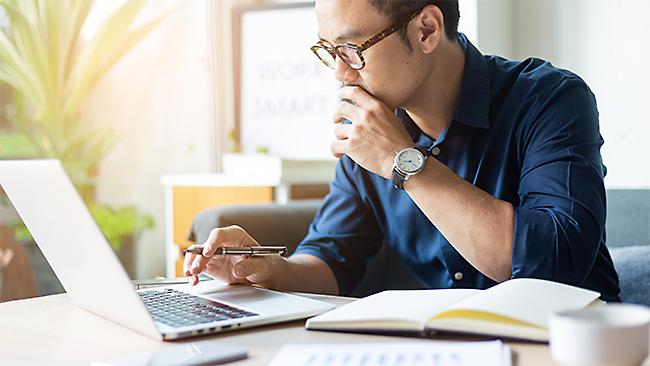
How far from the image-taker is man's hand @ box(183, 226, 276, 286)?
1.40 meters

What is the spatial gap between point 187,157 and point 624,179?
1776 millimetres

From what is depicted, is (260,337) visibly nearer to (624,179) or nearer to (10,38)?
(624,179)

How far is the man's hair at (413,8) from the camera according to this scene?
1.59 m

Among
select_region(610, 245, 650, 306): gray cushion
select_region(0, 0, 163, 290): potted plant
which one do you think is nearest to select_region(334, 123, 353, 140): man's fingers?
select_region(610, 245, 650, 306): gray cushion

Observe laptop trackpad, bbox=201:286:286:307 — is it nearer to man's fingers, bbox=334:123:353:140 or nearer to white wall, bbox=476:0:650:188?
man's fingers, bbox=334:123:353:140

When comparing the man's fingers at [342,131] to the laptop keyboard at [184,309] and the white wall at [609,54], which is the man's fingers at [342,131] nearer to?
the laptop keyboard at [184,309]

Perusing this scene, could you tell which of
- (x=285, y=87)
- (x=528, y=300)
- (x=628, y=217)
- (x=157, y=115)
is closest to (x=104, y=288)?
(x=528, y=300)

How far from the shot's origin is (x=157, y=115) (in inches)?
143

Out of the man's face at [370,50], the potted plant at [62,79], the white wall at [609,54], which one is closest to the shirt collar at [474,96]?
the man's face at [370,50]

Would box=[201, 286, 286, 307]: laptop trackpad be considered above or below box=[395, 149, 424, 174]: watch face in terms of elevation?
below

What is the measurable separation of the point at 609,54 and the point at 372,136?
140cm

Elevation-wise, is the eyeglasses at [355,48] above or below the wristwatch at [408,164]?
above

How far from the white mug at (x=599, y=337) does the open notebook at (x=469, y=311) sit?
0.12m

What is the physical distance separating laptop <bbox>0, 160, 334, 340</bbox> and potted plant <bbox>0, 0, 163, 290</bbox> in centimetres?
197
